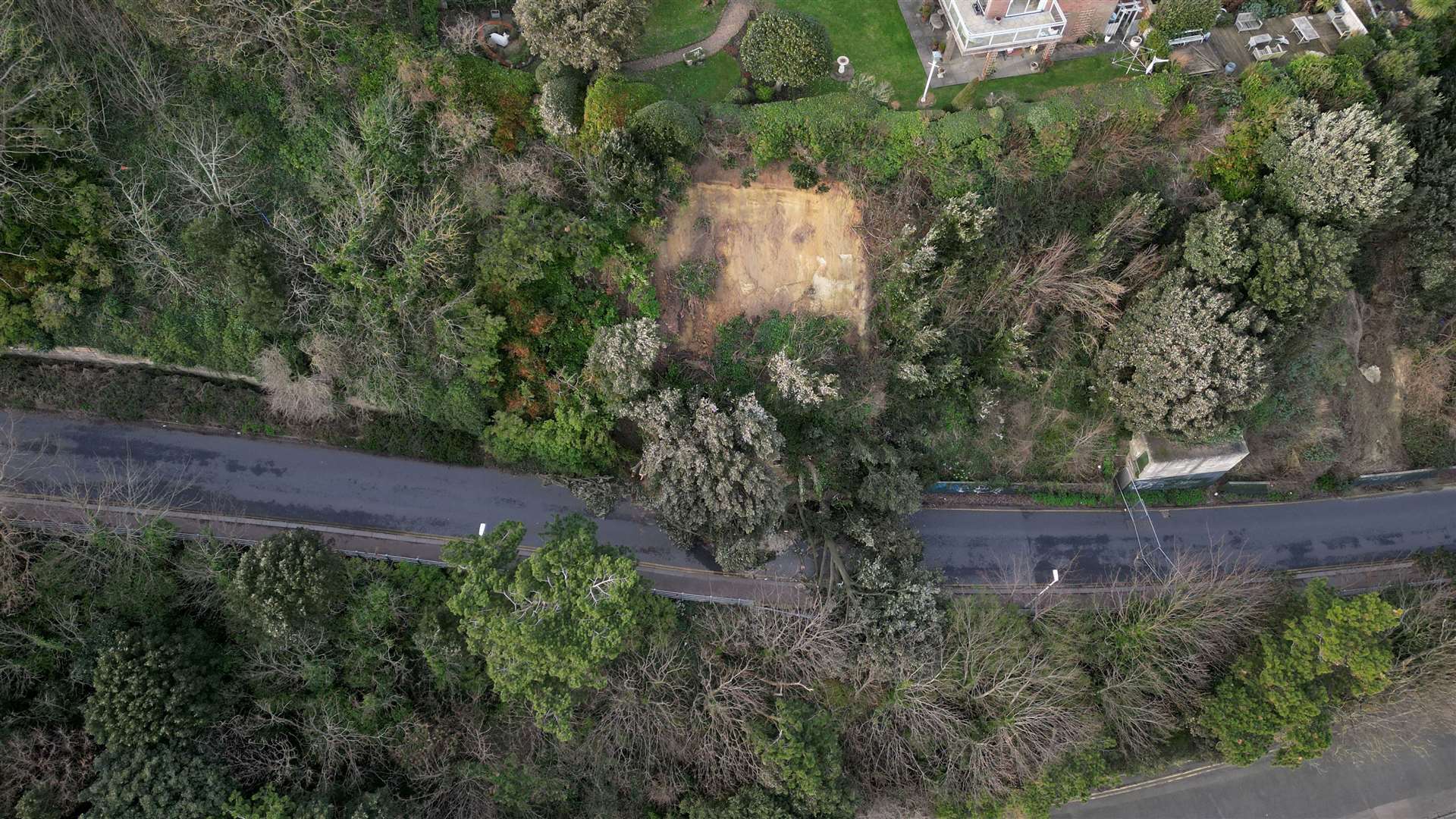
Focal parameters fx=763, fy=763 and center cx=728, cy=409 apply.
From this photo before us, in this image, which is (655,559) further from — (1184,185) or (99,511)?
(1184,185)

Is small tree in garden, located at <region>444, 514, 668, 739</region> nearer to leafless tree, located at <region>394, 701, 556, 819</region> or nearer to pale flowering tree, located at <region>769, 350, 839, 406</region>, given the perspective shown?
leafless tree, located at <region>394, 701, 556, 819</region>

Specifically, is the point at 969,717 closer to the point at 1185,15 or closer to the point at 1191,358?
the point at 1191,358

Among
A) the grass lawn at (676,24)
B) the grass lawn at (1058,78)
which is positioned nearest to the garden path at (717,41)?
the grass lawn at (676,24)

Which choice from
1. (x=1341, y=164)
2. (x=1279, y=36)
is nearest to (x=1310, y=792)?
(x=1341, y=164)

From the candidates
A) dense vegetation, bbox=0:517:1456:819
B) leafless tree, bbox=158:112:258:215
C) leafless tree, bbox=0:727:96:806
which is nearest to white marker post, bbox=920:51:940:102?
dense vegetation, bbox=0:517:1456:819

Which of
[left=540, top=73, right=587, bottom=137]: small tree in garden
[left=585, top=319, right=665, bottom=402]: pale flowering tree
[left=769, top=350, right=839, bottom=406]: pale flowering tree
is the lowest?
[left=769, top=350, right=839, bottom=406]: pale flowering tree

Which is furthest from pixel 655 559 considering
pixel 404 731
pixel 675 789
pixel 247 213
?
pixel 247 213
